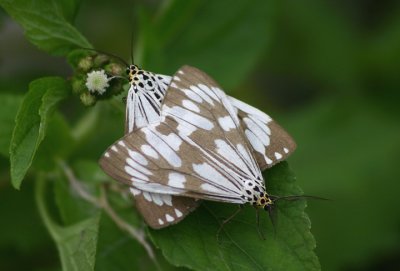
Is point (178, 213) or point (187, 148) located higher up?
point (187, 148)

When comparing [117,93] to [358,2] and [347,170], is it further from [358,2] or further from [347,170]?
[358,2]

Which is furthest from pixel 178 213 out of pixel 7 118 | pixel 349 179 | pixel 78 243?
pixel 349 179

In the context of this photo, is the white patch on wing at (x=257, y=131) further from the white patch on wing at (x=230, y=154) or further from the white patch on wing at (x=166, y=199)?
the white patch on wing at (x=166, y=199)

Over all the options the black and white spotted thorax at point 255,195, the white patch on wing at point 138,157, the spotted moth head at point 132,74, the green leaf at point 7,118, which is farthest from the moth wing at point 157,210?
the green leaf at point 7,118

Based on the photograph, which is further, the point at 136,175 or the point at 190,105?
the point at 190,105

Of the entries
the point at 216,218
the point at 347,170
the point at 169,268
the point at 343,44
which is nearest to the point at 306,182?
the point at 347,170

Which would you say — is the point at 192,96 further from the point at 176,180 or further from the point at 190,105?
the point at 176,180
